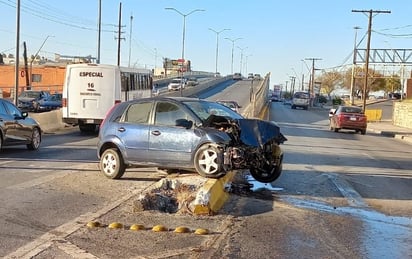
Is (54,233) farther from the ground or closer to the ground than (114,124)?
closer to the ground

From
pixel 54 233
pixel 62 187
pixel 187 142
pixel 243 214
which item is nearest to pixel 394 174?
pixel 187 142

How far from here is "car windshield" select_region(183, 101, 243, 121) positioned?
11.9 metres

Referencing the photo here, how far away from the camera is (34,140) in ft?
60.2

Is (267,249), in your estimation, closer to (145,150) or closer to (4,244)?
(4,244)

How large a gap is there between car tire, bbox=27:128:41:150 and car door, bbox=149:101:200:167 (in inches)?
294

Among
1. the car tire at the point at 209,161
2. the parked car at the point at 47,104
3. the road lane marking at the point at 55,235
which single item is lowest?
the parked car at the point at 47,104

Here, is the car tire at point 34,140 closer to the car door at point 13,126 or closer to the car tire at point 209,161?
the car door at point 13,126

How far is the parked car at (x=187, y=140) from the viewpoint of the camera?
1105cm

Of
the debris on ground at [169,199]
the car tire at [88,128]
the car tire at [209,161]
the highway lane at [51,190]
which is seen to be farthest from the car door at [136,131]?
the car tire at [88,128]

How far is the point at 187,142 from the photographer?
37.2 ft

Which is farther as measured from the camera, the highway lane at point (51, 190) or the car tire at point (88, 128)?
the car tire at point (88, 128)

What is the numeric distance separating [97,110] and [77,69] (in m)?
1.85

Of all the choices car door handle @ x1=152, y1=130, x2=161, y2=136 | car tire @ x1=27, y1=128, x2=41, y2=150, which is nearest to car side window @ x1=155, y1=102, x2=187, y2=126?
car door handle @ x1=152, y1=130, x2=161, y2=136

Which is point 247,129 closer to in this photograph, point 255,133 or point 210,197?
point 255,133
